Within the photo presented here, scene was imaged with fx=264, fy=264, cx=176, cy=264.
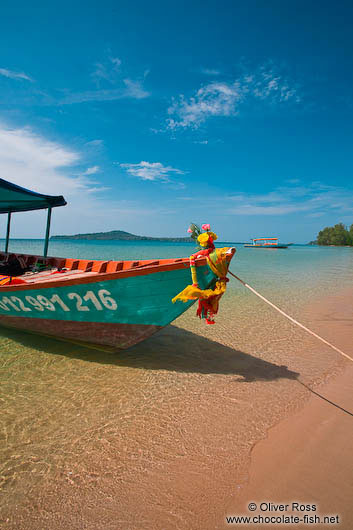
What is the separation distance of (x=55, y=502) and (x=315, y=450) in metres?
2.46

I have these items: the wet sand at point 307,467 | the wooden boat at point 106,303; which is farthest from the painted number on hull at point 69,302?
the wet sand at point 307,467

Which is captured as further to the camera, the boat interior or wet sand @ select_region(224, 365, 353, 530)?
the boat interior

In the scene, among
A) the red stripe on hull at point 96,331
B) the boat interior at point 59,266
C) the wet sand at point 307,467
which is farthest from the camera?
the boat interior at point 59,266

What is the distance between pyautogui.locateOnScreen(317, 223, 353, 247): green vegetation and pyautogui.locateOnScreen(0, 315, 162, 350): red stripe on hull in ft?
391

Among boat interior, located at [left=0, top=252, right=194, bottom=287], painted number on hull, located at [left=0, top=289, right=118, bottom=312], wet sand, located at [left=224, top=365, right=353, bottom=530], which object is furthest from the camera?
boat interior, located at [left=0, top=252, right=194, bottom=287]

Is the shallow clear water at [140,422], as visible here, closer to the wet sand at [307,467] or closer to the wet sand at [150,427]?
the wet sand at [150,427]

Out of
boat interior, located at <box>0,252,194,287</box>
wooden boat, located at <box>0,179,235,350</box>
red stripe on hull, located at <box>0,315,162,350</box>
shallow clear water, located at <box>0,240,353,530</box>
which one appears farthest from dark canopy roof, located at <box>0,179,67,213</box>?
shallow clear water, located at <box>0,240,353,530</box>

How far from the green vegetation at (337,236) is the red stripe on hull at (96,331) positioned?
119116mm

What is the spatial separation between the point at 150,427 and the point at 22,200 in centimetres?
745

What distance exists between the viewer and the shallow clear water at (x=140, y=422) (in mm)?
2170

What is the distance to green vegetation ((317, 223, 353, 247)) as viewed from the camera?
343 ft

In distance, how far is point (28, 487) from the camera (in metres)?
2.37

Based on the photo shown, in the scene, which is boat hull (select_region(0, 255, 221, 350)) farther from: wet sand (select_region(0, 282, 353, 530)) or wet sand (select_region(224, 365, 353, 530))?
wet sand (select_region(224, 365, 353, 530))

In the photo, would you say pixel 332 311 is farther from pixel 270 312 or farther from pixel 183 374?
pixel 183 374
